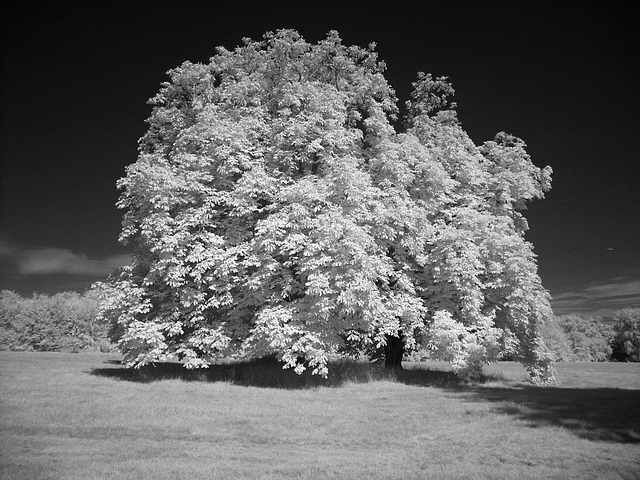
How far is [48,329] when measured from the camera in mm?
73375

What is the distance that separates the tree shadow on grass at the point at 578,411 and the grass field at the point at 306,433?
0.05 meters

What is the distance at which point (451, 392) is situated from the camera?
1870 centimetres

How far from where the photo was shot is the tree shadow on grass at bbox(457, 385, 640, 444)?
1097 cm

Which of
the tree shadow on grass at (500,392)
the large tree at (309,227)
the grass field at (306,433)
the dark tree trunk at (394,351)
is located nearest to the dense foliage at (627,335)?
the large tree at (309,227)

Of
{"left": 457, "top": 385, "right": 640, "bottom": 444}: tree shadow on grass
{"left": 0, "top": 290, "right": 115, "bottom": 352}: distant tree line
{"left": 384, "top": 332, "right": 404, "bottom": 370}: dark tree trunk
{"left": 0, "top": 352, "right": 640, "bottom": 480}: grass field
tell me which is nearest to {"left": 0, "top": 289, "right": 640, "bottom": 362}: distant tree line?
{"left": 0, "top": 290, "right": 115, "bottom": 352}: distant tree line

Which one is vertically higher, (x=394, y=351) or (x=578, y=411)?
(x=394, y=351)

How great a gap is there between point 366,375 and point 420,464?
14.2 m

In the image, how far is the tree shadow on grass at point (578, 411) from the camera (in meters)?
11.0

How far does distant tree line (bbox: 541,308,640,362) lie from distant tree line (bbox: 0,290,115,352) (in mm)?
72872

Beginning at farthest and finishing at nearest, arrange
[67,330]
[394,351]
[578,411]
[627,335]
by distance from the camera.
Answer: [627,335]
[67,330]
[394,351]
[578,411]

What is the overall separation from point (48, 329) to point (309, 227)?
71.5 m

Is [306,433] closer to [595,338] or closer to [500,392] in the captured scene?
[500,392]

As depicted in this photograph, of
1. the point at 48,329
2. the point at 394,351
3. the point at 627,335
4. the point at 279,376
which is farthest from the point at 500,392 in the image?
the point at 627,335

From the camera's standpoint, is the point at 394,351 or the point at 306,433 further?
the point at 394,351
